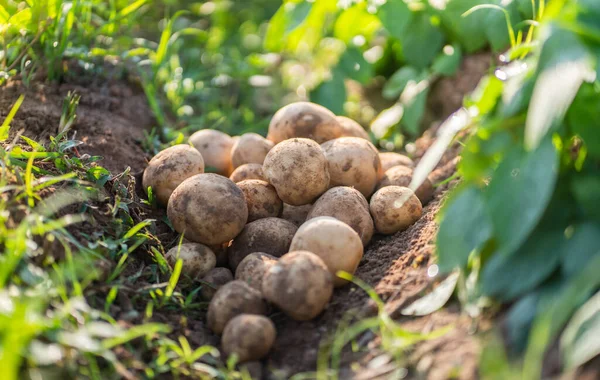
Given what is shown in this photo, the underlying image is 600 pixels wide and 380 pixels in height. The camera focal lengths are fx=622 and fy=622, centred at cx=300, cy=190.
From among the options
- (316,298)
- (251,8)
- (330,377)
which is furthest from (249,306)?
(251,8)

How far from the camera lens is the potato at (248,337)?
1907 mm

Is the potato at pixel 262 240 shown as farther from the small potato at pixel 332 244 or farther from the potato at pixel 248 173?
the potato at pixel 248 173

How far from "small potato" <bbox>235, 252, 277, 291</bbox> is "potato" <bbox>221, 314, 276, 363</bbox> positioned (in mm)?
233

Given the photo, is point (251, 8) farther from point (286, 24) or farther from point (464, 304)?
point (464, 304)

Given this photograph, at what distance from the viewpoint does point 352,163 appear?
2654mm

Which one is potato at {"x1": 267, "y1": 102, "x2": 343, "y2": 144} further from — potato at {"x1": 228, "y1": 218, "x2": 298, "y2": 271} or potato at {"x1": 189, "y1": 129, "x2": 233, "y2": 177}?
potato at {"x1": 228, "y1": 218, "x2": 298, "y2": 271}

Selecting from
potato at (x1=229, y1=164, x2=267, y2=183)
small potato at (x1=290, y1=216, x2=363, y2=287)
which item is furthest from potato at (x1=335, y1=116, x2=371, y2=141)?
small potato at (x1=290, y1=216, x2=363, y2=287)

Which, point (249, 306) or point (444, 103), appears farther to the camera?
point (444, 103)

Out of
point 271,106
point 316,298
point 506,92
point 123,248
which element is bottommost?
point 271,106

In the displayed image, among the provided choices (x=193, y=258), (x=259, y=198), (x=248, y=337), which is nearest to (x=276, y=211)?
(x=259, y=198)

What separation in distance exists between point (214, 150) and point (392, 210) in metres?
0.94

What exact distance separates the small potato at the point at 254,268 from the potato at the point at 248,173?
1.66 feet

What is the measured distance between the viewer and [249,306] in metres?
2.05

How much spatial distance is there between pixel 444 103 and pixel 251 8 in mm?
2576
